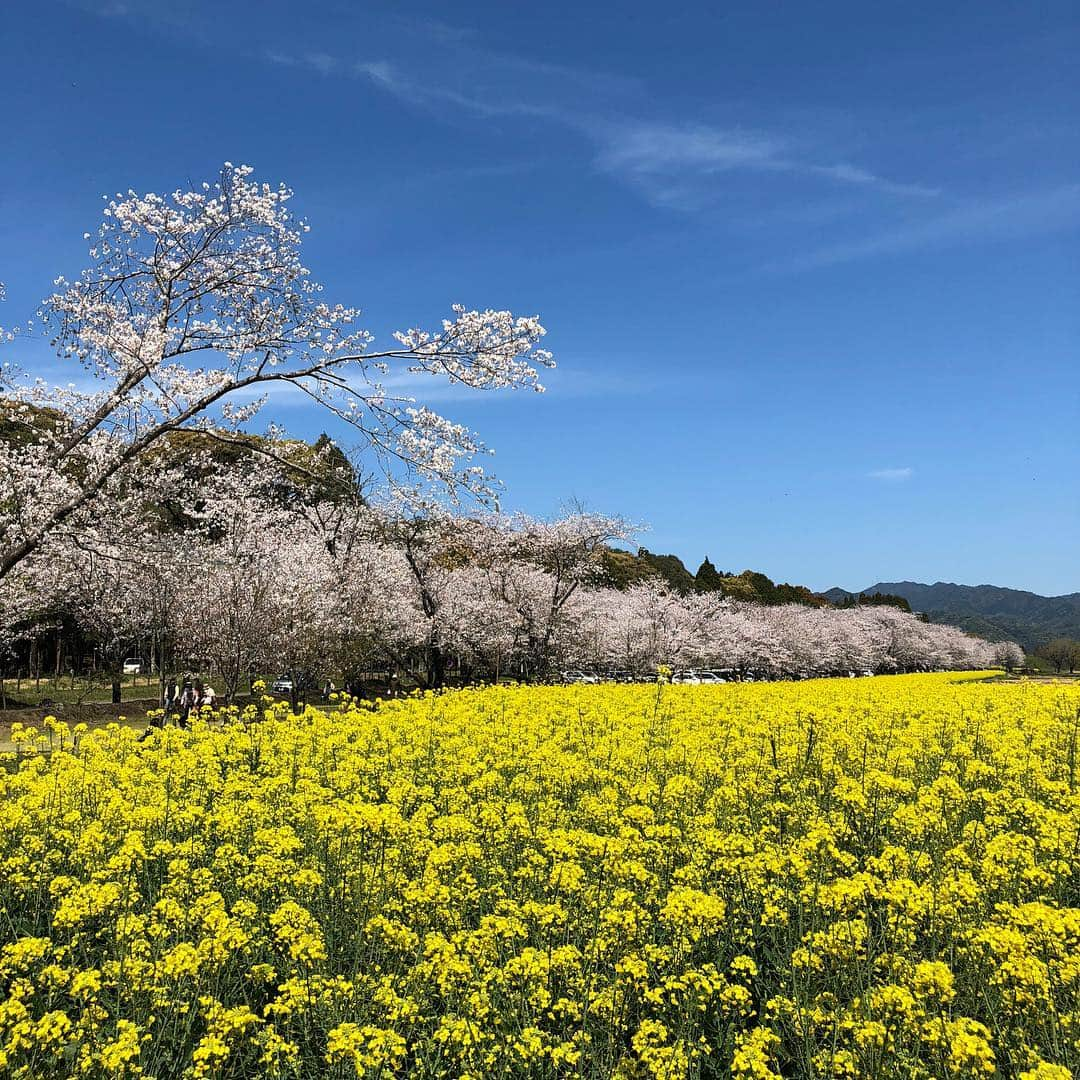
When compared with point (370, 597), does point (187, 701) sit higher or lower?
lower

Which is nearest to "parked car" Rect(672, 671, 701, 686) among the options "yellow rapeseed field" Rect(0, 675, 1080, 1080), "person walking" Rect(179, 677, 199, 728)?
"person walking" Rect(179, 677, 199, 728)

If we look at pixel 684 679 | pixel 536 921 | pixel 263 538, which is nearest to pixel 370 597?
pixel 263 538

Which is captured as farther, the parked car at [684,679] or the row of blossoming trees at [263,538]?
the parked car at [684,679]

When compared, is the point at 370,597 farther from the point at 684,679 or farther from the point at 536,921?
the point at 536,921

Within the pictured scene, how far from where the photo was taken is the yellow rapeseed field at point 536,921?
12.7 ft

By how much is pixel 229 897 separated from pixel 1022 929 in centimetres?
491

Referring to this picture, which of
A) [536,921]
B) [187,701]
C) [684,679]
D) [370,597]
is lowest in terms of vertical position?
[684,679]

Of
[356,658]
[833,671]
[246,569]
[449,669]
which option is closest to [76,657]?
[449,669]

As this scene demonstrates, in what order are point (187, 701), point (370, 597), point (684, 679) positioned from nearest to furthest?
point (187, 701) < point (370, 597) < point (684, 679)

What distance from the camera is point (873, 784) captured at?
6.99 metres

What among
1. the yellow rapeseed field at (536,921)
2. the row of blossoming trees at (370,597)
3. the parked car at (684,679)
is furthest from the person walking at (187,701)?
the parked car at (684,679)

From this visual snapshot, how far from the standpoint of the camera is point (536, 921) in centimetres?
487

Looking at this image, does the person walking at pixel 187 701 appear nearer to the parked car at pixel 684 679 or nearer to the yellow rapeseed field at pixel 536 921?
the yellow rapeseed field at pixel 536 921

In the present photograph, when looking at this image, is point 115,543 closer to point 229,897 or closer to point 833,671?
point 229,897
